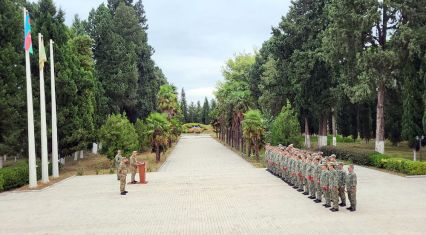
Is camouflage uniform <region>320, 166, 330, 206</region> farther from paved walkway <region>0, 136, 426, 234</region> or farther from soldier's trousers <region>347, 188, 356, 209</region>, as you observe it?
soldier's trousers <region>347, 188, 356, 209</region>

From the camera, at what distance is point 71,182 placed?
24953mm

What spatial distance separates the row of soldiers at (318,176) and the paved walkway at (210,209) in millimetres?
385

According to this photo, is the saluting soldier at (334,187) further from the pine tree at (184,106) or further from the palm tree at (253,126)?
the pine tree at (184,106)

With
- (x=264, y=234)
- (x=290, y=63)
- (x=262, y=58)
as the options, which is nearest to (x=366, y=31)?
(x=290, y=63)

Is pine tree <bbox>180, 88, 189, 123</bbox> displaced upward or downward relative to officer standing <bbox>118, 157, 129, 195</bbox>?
upward

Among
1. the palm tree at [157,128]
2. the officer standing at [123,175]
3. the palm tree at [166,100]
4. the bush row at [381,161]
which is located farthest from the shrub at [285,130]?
the officer standing at [123,175]

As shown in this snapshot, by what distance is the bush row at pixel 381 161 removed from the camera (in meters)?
23.3

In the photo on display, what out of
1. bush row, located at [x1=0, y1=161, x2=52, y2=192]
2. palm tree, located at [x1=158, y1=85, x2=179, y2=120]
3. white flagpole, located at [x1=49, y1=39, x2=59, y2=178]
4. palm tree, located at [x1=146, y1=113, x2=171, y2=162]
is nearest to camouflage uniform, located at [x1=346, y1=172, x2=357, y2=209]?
bush row, located at [x1=0, y1=161, x2=52, y2=192]

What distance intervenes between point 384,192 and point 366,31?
16.3 metres

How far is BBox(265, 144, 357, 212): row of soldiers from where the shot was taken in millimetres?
14102

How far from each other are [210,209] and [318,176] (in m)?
3.64

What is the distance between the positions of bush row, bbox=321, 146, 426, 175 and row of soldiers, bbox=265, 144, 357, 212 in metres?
6.38

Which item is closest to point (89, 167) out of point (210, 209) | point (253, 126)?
point (253, 126)

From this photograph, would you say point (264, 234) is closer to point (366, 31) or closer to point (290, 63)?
point (366, 31)
